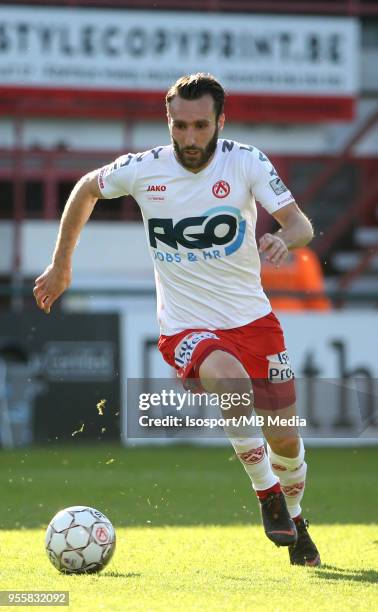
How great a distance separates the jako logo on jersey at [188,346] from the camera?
593 centimetres

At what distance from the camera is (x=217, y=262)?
238 inches

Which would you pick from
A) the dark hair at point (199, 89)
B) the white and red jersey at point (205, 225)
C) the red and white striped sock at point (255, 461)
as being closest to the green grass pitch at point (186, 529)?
the red and white striped sock at point (255, 461)

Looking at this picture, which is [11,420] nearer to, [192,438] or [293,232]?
[192,438]

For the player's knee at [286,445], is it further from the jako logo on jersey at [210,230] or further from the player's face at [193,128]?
the player's face at [193,128]

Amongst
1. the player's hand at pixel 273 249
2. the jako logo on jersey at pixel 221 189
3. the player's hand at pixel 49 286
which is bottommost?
the player's hand at pixel 49 286

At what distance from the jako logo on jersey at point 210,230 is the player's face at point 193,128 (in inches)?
9.6

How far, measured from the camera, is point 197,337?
235 inches

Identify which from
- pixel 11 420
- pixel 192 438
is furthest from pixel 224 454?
pixel 11 420

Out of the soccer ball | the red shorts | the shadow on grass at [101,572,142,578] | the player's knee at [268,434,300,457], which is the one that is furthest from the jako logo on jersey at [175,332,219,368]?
the shadow on grass at [101,572,142,578]

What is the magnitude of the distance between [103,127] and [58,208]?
1.26m

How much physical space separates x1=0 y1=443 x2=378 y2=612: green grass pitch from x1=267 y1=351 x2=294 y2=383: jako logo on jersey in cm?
85

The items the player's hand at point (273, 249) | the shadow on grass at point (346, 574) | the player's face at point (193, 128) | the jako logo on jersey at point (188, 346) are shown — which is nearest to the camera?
the player's hand at point (273, 249)

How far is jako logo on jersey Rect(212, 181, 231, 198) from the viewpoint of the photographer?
599 cm

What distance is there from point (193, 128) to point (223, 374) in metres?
1.10
